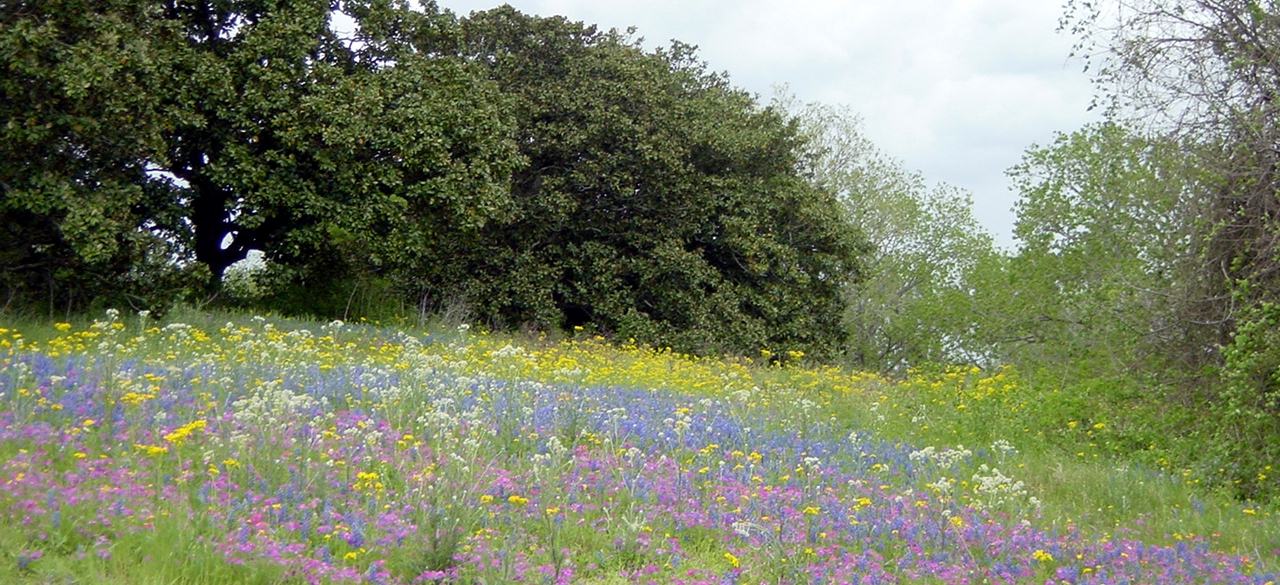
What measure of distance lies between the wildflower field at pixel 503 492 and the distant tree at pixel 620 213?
12.9 metres

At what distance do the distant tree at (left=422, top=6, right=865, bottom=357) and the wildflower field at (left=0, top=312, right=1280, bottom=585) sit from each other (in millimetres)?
12883

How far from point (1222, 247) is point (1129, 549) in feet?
12.8

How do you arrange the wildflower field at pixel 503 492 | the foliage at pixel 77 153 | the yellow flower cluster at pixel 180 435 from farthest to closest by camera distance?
the foliage at pixel 77 153 → the yellow flower cluster at pixel 180 435 → the wildflower field at pixel 503 492

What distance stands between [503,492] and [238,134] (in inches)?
460

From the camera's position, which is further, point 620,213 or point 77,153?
point 620,213

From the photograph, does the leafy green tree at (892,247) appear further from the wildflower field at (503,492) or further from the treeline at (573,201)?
the wildflower field at (503,492)

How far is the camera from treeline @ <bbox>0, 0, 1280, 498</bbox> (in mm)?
9227

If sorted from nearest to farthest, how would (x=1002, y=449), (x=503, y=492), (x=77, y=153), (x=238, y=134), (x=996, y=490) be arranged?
1. (x=503, y=492)
2. (x=996, y=490)
3. (x=1002, y=449)
4. (x=77, y=153)
5. (x=238, y=134)

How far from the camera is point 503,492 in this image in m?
6.15

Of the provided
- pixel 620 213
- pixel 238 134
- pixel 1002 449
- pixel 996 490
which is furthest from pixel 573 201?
pixel 996 490

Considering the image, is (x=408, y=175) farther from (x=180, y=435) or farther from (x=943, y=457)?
(x=180, y=435)

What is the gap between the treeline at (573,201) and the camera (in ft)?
30.3

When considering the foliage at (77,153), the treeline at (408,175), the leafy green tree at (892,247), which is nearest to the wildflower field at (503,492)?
the foliage at (77,153)

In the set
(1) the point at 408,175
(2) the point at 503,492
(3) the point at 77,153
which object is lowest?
(2) the point at 503,492
